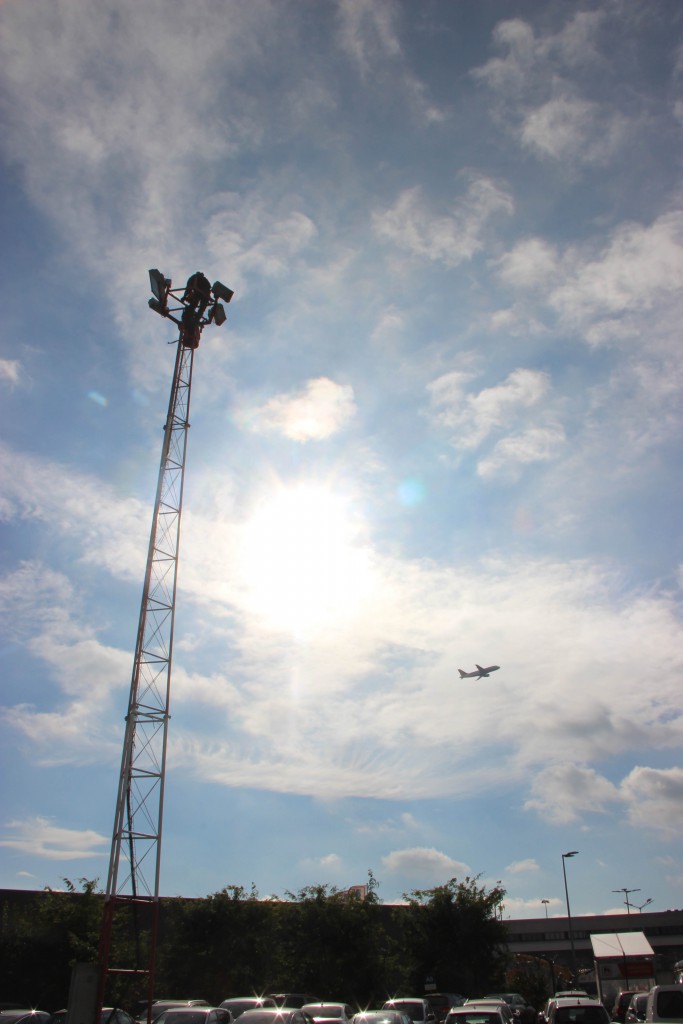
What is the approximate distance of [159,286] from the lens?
112 feet

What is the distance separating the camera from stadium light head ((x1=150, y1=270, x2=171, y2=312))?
34.0m

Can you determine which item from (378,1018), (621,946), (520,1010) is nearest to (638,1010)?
(621,946)

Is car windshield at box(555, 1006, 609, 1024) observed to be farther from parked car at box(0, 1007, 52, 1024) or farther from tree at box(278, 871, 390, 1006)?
tree at box(278, 871, 390, 1006)

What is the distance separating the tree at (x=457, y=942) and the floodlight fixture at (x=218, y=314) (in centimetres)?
3062

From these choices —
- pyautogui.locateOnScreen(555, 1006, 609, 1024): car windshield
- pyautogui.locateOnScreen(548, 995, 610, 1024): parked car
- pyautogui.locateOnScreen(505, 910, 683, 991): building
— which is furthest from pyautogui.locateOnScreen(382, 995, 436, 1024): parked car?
pyautogui.locateOnScreen(505, 910, 683, 991): building

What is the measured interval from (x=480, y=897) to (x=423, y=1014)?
17999 mm

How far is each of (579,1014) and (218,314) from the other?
2933 centimetres

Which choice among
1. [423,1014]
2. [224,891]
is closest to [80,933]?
[224,891]

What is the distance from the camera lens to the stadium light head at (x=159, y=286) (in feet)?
111

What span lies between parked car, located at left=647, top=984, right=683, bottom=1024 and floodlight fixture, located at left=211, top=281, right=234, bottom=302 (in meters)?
30.5

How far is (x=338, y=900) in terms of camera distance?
35.7 m

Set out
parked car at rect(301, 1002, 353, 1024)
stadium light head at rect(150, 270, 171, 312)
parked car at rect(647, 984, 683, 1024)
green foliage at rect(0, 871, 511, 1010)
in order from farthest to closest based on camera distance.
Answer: stadium light head at rect(150, 270, 171, 312), green foliage at rect(0, 871, 511, 1010), parked car at rect(301, 1002, 353, 1024), parked car at rect(647, 984, 683, 1024)

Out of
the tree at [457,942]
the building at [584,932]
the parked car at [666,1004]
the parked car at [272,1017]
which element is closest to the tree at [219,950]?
the tree at [457,942]

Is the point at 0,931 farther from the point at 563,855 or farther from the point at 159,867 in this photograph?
the point at 563,855
